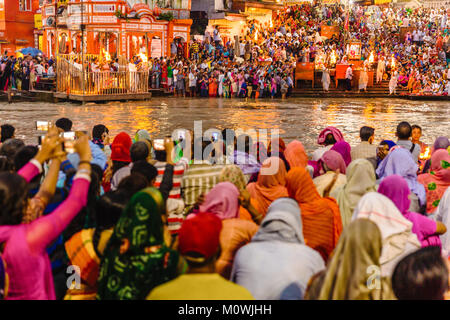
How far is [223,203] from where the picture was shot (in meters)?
3.72

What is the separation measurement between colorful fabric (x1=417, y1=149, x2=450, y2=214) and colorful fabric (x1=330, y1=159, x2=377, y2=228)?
137 cm

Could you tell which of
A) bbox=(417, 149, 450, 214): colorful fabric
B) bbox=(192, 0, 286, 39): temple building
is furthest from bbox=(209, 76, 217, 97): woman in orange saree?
bbox=(417, 149, 450, 214): colorful fabric

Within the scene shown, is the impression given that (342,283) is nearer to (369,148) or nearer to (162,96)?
(369,148)

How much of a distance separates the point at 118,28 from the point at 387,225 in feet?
91.8

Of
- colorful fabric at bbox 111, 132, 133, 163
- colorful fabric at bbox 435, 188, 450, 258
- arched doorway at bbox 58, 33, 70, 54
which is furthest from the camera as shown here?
arched doorway at bbox 58, 33, 70, 54

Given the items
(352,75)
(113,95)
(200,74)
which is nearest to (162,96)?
(200,74)

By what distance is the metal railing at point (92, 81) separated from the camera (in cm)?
2078

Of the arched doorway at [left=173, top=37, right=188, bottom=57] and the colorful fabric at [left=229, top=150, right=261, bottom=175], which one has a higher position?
the arched doorway at [left=173, top=37, right=188, bottom=57]

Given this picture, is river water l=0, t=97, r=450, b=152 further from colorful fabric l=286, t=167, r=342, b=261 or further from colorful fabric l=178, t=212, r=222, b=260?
colorful fabric l=178, t=212, r=222, b=260

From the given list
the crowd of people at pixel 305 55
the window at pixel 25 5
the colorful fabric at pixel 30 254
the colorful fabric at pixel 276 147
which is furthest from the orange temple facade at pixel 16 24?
the colorful fabric at pixel 30 254

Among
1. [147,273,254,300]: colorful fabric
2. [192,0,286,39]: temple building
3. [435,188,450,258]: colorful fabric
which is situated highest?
[192,0,286,39]: temple building

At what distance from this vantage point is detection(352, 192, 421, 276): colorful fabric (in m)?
3.18

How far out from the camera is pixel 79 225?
Answer: 146 inches

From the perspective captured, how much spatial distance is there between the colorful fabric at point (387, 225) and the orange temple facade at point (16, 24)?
39705mm
